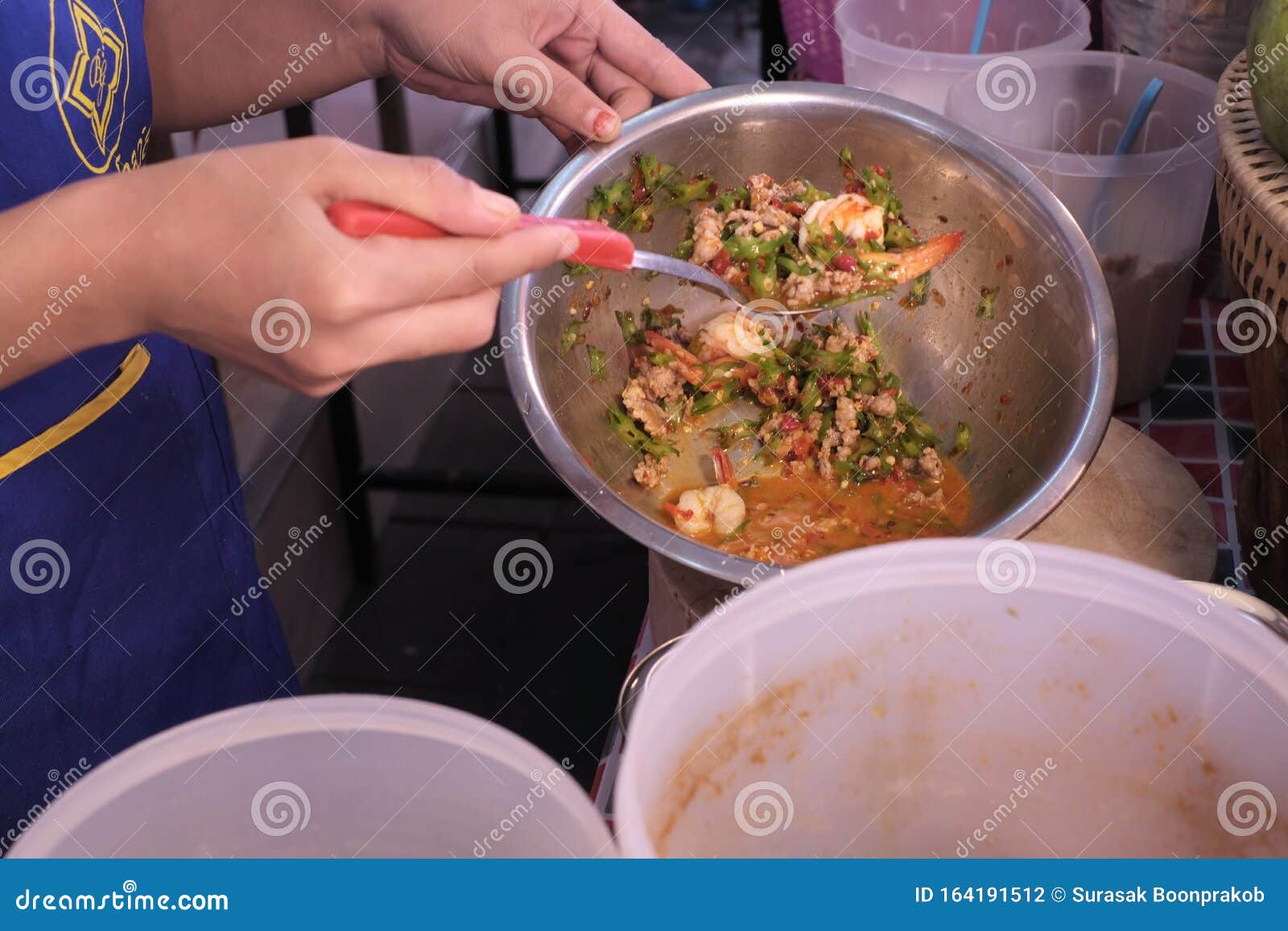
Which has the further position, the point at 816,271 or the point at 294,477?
the point at 294,477

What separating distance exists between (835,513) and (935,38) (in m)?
1.06

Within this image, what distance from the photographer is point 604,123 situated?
4.71 ft

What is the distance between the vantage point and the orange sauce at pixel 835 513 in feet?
4.71

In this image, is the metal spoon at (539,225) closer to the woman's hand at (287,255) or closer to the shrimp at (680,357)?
the woman's hand at (287,255)

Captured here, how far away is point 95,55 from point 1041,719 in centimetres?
118

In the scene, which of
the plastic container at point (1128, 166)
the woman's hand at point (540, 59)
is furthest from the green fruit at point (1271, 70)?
the woman's hand at point (540, 59)

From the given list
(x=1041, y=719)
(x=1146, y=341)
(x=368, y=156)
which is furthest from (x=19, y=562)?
(x=1146, y=341)

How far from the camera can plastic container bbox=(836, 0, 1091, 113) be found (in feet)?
5.85

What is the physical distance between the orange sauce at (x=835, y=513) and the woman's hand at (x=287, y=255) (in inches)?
25.0

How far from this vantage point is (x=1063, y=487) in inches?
44.8

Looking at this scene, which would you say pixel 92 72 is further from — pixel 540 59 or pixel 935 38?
pixel 935 38

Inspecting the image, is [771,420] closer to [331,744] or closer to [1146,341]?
[1146,341]

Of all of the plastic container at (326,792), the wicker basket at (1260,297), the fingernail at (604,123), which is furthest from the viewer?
the fingernail at (604,123)

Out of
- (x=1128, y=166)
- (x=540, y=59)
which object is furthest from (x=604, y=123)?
(x=1128, y=166)
